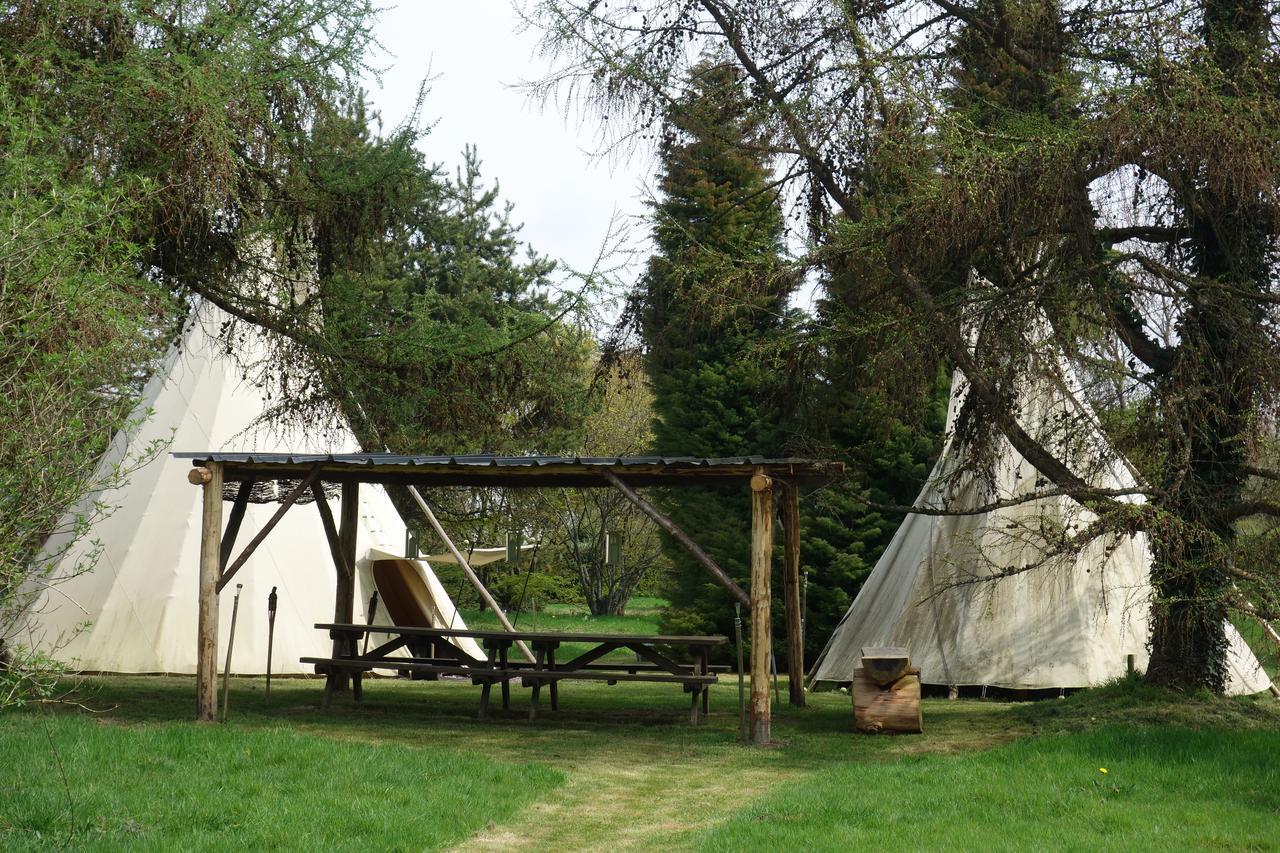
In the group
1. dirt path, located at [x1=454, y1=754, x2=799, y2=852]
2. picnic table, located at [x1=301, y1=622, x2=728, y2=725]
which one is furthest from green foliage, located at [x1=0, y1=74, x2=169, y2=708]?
picnic table, located at [x1=301, y1=622, x2=728, y2=725]

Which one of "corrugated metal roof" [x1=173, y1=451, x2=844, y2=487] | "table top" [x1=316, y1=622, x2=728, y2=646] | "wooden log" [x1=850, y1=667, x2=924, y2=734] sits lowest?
"wooden log" [x1=850, y1=667, x2=924, y2=734]

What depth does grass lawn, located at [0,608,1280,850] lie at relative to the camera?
5980 millimetres

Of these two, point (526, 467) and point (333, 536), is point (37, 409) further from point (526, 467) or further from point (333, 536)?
point (333, 536)

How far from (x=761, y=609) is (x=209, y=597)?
4.32 metres

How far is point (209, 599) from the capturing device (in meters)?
10.2

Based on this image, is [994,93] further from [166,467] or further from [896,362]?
[166,467]

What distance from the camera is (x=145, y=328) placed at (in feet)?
30.9

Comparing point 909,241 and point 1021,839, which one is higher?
point 909,241

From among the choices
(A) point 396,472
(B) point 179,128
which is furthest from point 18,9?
(A) point 396,472

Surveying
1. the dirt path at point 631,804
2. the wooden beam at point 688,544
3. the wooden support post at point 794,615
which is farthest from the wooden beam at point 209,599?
the wooden support post at point 794,615

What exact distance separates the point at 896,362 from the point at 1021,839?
4.76 meters

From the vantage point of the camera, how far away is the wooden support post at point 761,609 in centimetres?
959

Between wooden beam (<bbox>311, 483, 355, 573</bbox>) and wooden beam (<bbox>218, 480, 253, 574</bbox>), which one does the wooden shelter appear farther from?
wooden beam (<bbox>311, 483, 355, 573</bbox>)

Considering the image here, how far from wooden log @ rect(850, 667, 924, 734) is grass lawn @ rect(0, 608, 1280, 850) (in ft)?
0.67
